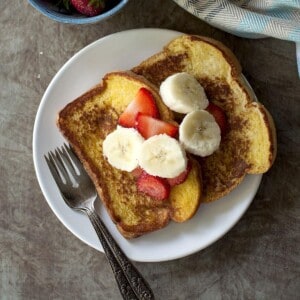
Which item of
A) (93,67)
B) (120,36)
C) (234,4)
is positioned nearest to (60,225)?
(93,67)

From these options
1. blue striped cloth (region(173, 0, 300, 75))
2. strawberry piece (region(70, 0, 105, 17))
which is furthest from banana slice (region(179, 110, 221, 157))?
strawberry piece (region(70, 0, 105, 17))

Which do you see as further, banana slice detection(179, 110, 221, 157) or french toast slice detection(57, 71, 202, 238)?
french toast slice detection(57, 71, 202, 238)

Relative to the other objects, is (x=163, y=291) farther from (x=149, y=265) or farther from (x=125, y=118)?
(x=125, y=118)

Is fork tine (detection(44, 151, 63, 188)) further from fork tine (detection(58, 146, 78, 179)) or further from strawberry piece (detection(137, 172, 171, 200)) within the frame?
strawberry piece (detection(137, 172, 171, 200))

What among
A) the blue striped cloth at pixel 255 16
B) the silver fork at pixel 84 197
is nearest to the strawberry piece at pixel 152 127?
the silver fork at pixel 84 197

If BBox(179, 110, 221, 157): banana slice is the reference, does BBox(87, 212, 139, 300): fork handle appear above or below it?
below

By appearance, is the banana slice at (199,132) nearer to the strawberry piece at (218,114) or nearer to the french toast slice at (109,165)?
the strawberry piece at (218,114)
